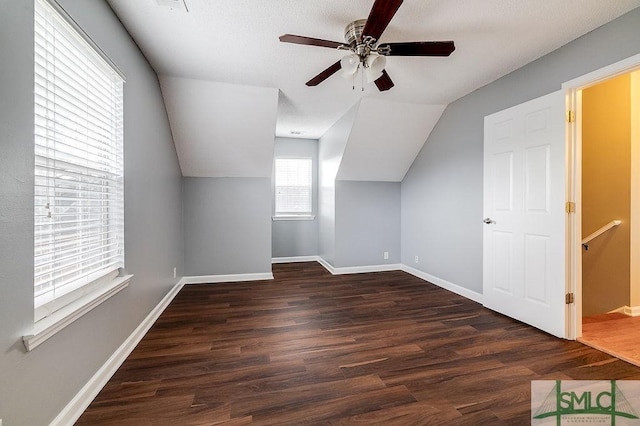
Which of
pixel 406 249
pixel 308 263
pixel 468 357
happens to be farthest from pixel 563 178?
pixel 308 263

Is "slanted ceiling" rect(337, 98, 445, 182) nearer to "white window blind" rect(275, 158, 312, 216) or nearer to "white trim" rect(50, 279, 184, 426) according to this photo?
"white window blind" rect(275, 158, 312, 216)

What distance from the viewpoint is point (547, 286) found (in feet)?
8.11

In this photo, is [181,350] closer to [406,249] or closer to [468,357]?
[468,357]

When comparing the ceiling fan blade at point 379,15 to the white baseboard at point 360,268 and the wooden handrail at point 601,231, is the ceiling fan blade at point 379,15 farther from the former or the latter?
the white baseboard at point 360,268

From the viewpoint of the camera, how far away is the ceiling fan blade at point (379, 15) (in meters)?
1.49

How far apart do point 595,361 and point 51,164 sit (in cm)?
369

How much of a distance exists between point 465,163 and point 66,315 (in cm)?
389

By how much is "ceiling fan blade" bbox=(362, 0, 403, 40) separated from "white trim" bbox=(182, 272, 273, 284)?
11.6ft

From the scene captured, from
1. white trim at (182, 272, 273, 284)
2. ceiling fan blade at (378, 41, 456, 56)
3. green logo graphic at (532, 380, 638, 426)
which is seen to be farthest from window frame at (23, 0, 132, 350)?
green logo graphic at (532, 380, 638, 426)

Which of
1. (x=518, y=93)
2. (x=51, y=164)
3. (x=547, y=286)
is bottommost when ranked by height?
(x=547, y=286)

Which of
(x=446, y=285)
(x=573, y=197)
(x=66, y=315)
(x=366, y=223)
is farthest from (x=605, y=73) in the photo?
(x=66, y=315)

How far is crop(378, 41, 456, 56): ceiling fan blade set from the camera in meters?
1.90

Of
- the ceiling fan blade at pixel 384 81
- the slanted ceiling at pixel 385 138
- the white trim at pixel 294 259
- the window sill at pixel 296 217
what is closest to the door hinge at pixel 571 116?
the ceiling fan blade at pixel 384 81

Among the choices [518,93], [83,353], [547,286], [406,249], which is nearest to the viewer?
[83,353]
